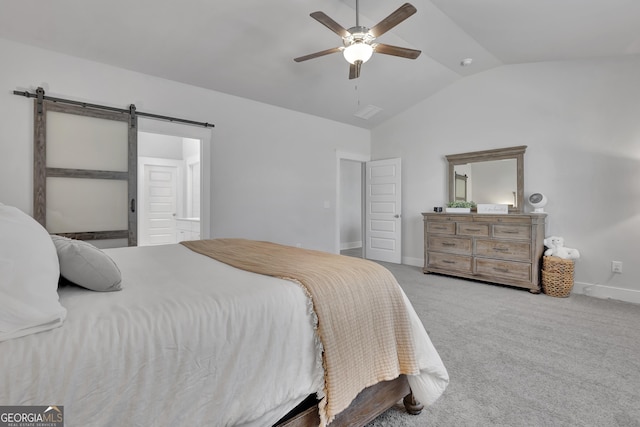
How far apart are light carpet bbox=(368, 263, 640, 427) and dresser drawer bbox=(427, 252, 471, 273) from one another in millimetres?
753

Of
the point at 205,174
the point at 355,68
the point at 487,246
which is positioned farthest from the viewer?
the point at 487,246

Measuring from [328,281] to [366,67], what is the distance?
3619 millimetres

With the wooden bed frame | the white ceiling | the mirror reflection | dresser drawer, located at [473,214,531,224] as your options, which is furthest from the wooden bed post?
the mirror reflection

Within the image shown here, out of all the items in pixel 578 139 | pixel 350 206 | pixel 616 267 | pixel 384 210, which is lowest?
pixel 616 267

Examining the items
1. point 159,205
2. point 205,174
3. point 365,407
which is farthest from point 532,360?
point 159,205

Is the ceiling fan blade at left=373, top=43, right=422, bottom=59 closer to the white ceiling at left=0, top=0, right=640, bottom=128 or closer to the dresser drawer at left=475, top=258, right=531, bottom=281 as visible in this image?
the white ceiling at left=0, top=0, right=640, bottom=128

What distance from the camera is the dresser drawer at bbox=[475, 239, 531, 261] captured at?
12.6 feet

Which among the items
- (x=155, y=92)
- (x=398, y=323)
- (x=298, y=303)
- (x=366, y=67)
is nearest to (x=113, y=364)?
(x=298, y=303)

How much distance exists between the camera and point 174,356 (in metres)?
0.90

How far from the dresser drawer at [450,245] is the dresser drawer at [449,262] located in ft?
0.24

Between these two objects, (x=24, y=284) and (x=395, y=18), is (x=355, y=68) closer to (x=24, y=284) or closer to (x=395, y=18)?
(x=395, y=18)

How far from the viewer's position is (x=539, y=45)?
356 cm

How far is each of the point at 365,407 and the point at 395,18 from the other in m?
2.58

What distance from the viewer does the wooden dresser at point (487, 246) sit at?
12.5 ft
